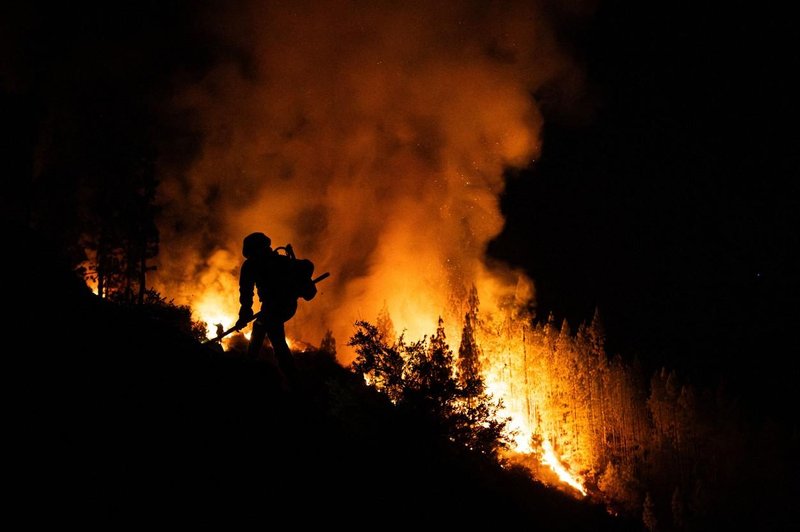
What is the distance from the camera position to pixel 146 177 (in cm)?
4175

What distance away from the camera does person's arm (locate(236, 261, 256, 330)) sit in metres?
8.02

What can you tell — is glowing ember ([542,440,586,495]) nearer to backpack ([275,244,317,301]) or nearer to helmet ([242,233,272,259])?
backpack ([275,244,317,301])

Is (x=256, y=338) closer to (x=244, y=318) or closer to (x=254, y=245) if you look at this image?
(x=244, y=318)

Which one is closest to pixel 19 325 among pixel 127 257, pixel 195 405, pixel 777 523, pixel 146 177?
pixel 195 405

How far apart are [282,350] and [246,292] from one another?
1.21 m

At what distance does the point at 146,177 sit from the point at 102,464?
42360mm

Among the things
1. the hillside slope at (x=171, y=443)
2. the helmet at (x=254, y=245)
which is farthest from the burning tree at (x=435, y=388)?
the helmet at (x=254, y=245)

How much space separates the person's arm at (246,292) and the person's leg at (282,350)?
49 cm

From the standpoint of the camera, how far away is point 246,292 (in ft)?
26.9

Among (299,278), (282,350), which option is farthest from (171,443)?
(299,278)

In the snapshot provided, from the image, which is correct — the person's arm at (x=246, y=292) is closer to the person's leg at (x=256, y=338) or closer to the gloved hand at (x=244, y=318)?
the gloved hand at (x=244, y=318)

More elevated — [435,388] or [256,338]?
[435,388]

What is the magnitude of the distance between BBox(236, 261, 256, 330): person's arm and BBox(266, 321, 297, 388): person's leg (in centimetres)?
49

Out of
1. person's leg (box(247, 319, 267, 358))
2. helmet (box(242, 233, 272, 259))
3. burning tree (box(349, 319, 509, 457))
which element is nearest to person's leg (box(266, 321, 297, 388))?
person's leg (box(247, 319, 267, 358))
